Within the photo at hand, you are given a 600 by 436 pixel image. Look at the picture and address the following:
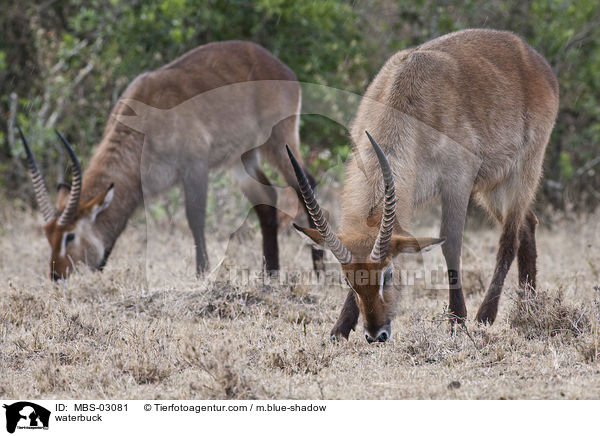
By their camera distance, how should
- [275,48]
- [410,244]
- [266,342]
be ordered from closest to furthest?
[410,244]
[266,342]
[275,48]

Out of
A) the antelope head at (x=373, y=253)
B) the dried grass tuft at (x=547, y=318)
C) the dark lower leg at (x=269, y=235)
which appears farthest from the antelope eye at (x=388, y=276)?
the dark lower leg at (x=269, y=235)

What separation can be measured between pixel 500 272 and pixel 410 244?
1.60 metres

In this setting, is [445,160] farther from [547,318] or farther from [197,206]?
[197,206]

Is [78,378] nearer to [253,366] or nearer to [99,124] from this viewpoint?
[253,366]

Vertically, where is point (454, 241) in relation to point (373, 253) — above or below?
below

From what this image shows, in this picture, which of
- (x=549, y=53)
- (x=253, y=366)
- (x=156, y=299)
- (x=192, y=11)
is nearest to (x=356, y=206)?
(x=253, y=366)

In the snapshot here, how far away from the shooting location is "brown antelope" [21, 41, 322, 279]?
6.84 m

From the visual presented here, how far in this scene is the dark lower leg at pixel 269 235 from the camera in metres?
7.12

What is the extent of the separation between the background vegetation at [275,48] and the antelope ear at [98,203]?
2.53 m

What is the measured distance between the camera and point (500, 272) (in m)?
5.71
